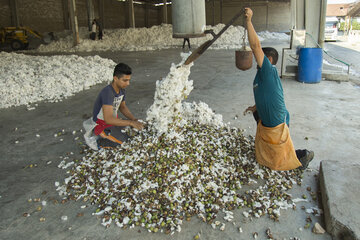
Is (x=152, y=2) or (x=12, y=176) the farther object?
(x=152, y=2)

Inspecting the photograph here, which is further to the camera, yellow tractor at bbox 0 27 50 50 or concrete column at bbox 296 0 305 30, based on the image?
yellow tractor at bbox 0 27 50 50

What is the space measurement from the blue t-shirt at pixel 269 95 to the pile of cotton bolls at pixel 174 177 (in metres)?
0.56

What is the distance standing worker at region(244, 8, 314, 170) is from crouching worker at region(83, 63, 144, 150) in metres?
1.31

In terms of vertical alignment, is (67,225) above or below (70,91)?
below

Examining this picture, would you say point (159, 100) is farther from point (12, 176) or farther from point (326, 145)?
point (326, 145)

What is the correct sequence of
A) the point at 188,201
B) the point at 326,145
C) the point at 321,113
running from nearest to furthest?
1. the point at 188,201
2. the point at 326,145
3. the point at 321,113

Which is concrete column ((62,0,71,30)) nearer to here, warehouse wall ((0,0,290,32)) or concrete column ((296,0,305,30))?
warehouse wall ((0,0,290,32))

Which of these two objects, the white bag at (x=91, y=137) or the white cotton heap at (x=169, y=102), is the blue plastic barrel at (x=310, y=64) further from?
the white bag at (x=91, y=137)

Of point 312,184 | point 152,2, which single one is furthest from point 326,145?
point 152,2

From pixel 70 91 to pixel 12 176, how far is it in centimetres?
355

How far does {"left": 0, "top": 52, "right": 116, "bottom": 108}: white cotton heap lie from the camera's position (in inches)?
225

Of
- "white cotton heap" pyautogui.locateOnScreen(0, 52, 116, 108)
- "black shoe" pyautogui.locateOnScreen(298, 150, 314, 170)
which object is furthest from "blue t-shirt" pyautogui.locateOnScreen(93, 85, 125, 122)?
"white cotton heap" pyautogui.locateOnScreen(0, 52, 116, 108)

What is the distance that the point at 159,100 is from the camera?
3.17 m

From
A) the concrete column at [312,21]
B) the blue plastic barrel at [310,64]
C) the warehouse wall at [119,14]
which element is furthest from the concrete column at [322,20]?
the warehouse wall at [119,14]
